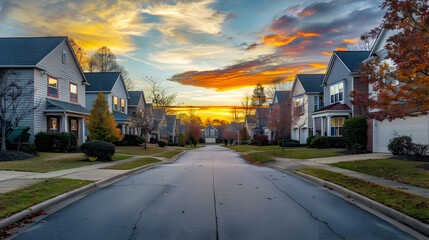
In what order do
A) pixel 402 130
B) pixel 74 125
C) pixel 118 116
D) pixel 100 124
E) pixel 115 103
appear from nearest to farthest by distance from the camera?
pixel 402 130, pixel 100 124, pixel 74 125, pixel 118 116, pixel 115 103

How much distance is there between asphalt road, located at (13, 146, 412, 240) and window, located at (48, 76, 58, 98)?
20675mm

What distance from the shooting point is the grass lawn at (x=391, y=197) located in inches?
278

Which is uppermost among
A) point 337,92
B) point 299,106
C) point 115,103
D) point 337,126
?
point 337,92

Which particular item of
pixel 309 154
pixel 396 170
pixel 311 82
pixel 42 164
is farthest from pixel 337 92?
pixel 42 164

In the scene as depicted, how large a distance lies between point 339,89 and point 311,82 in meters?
8.87

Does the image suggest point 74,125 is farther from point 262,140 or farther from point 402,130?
point 262,140

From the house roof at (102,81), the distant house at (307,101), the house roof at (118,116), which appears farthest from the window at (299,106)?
the house roof at (102,81)

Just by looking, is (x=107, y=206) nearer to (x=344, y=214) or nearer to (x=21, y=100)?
(x=344, y=214)

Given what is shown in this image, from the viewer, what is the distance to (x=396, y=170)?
552 inches

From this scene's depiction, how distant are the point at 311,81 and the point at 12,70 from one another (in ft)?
112

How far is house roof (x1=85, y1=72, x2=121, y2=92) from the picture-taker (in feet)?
134

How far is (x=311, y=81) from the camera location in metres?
44.2

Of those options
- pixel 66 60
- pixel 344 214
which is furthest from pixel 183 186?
pixel 66 60

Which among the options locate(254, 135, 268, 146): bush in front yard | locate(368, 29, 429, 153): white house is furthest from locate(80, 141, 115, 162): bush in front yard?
locate(254, 135, 268, 146): bush in front yard
